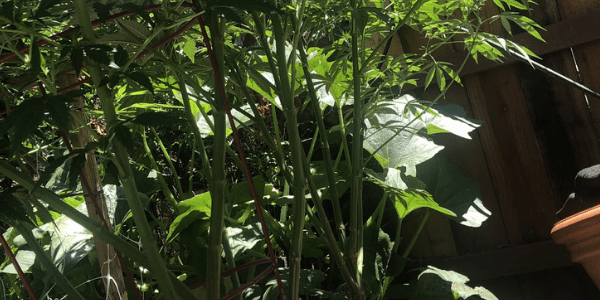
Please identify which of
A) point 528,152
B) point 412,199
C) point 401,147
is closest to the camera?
point 412,199

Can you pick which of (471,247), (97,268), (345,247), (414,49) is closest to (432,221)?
(471,247)

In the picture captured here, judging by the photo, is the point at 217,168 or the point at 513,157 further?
the point at 513,157

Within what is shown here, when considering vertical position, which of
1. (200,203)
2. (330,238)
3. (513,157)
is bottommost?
(513,157)

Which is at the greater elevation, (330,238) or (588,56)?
(588,56)

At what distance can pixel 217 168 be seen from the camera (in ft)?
2.59

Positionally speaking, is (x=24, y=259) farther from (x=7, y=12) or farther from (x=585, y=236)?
(x=585, y=236)

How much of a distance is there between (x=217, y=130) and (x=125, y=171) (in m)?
0.15

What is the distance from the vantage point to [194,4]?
0.78 m

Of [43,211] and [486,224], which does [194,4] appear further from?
[486,224]

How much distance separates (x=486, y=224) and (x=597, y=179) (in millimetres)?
639

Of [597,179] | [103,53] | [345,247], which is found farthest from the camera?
[597,179]

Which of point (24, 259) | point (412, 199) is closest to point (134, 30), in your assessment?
point (24, 259)

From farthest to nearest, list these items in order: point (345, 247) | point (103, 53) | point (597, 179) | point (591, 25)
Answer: point (591, 25) → point (597, 179) → point (345, 247) → point (103, 53)

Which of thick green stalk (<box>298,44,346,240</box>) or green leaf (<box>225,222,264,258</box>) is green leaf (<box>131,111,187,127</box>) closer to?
thick green stalk (<box>298,44,346,240</box>)
